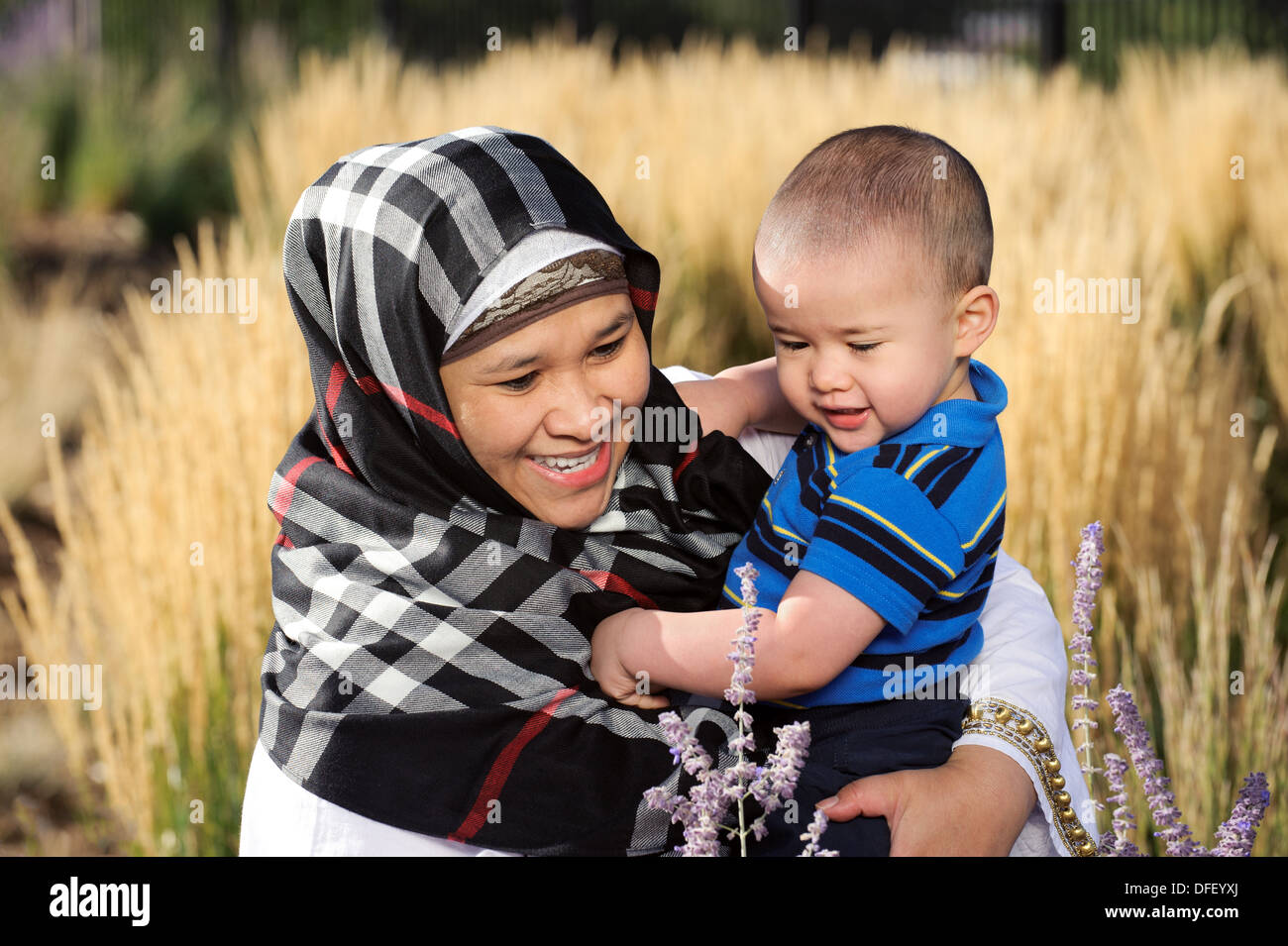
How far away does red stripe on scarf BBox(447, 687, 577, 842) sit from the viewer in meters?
1.72

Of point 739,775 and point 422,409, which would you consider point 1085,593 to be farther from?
point 422,409

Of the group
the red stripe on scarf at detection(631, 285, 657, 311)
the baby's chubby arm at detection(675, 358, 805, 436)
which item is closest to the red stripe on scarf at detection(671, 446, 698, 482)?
the baby's chubby arm at detection(675, 358, 805, 436)

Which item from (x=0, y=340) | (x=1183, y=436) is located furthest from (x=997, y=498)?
(x=0, y=340)

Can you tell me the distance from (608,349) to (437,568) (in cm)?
42

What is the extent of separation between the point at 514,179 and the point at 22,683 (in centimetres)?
315

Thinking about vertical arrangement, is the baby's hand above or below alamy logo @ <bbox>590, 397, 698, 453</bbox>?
below

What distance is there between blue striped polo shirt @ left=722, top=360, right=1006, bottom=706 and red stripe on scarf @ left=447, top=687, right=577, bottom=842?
1.16 feet

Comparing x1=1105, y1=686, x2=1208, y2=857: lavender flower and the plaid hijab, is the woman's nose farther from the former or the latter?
x1=1105, y1=686, x2=1208, y2=857: lavender flower

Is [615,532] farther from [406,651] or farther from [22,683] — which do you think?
[22,683]

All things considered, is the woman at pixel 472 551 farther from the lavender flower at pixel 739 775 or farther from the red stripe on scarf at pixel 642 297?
the lavender flower at pixel 739 775

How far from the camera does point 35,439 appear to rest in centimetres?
584

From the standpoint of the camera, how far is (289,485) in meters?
1.94

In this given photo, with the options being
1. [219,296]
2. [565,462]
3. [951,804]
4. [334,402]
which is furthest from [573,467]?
[219,296]

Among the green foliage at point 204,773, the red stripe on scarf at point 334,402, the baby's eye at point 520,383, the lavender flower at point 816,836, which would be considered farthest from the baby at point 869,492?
the green foliage at point 204,773
